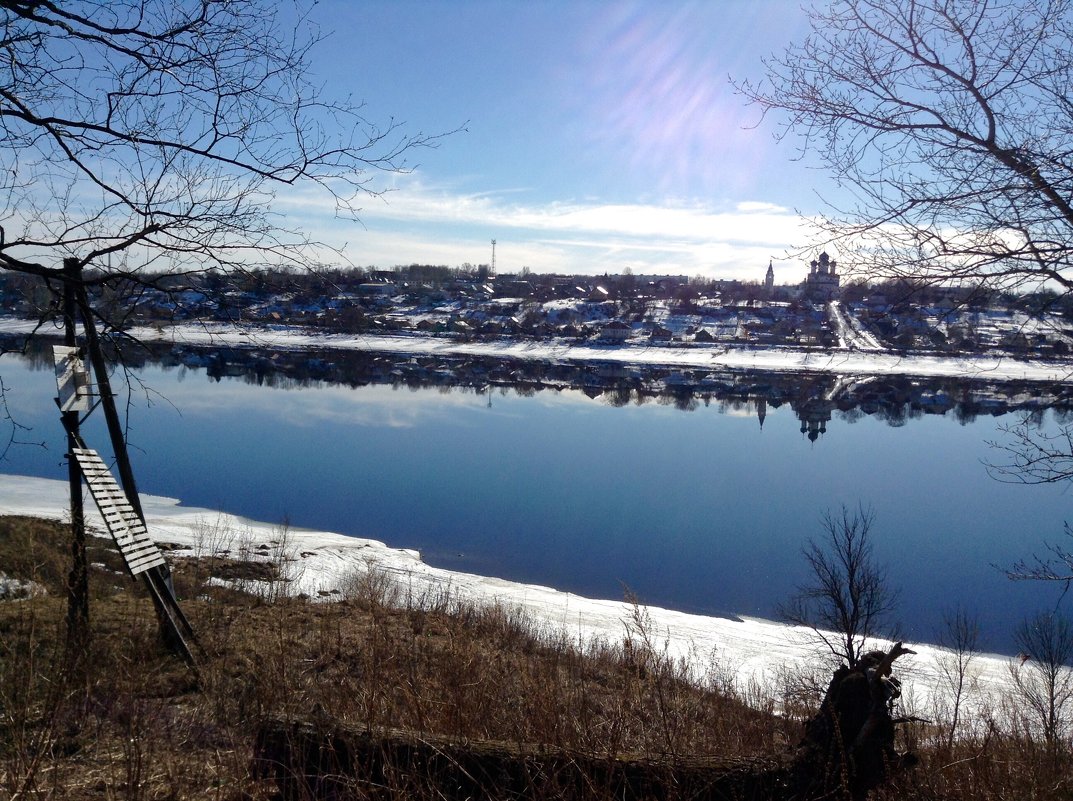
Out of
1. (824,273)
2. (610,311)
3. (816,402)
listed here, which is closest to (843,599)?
(824,273)

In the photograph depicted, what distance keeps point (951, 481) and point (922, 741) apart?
1924 cm

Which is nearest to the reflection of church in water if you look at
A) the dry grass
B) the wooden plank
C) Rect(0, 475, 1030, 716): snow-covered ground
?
Rect(0, 475, 1030, 716): snow-covered ground

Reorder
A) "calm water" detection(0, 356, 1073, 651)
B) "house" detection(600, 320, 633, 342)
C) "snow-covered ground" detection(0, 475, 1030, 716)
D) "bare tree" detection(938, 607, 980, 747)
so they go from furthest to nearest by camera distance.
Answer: "house" detection(600, 320, 633, 342) → "calm water" detection(0, 356, 1073, 651) → "snow-covered ground" detection(0, 475, 1030, 716) → "bare tree" detection(938, 607, 980, 747)

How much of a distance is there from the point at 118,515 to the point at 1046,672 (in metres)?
10.3

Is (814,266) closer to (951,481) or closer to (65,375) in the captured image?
(65,375)

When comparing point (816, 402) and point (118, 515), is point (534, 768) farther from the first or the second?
point (816, 402)

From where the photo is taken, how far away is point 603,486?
22.0 meters

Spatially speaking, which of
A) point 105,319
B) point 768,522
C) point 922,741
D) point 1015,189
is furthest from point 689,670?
point 768,522

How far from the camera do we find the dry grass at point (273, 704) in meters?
3.54

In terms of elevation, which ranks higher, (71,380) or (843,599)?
(71,380)

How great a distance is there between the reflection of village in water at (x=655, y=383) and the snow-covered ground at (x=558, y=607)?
19689 mm

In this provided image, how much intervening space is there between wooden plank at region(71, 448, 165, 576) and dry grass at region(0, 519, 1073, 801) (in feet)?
1.56

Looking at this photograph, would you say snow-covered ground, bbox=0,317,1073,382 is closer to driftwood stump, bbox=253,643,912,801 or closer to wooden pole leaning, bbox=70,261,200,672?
wooden pole leaning, bbox=70,261,200,672

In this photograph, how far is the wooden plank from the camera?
4.86 meters
